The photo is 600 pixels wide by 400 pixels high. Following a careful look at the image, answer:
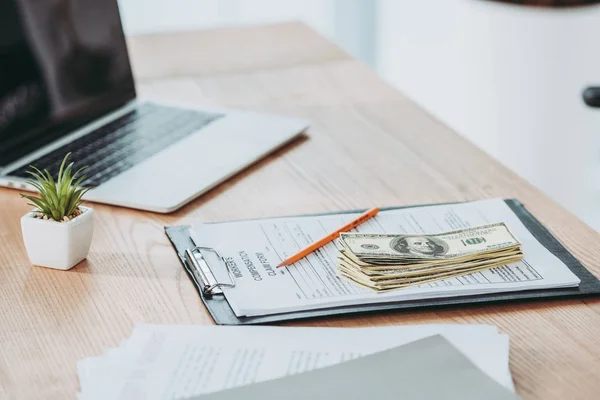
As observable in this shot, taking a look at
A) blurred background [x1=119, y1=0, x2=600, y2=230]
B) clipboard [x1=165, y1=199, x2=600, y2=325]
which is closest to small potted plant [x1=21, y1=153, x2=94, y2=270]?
clipboard [x1=165, y1=199, x2=600, y2=325]

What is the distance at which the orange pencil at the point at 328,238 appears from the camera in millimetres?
910

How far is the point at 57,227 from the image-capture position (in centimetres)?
91

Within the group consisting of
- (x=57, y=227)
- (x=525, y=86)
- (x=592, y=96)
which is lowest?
(x=525, y=86)

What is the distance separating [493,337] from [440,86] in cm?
239

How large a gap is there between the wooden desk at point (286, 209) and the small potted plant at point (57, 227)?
0.05 feet

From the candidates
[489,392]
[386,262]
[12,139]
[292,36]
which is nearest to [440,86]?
[292,36]

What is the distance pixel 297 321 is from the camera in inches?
32.1

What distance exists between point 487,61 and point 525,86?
0.59 ft

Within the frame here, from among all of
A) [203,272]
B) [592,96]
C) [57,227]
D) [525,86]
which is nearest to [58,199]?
[57,227]

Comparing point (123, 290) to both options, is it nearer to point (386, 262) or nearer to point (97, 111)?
point (386, 262)

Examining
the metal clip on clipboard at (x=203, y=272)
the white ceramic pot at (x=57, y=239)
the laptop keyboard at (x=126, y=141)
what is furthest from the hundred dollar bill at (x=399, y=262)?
the laptop keyboard at (x=126, y=141)

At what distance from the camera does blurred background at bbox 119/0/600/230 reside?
2.61 meters

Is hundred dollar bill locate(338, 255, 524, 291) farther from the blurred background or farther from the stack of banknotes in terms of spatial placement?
the blurred background

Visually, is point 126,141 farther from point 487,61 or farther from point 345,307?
point 487,61
